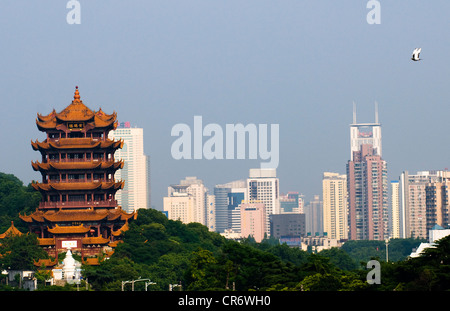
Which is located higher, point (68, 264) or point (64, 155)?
point (64, 155)

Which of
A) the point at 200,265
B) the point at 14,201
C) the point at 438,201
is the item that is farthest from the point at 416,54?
the point at 438,201

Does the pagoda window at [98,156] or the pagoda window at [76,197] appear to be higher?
the pagoda window at [98,156]

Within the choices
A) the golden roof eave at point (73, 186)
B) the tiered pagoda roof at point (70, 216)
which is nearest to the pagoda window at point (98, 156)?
the golden roof eave at point (73, 186)

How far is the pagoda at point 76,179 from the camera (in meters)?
77.1

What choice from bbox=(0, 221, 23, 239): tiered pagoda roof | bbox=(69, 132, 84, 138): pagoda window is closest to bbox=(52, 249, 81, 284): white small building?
bbox=(0, 221, 23, 239): tiered pagoda roof

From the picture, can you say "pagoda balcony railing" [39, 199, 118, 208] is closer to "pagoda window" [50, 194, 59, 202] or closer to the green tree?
"pagoda window" [50, 194, 59, 202]

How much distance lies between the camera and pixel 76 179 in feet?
257

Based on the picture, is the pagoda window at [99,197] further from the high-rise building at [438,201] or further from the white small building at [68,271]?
the high-rise building at [438,201]

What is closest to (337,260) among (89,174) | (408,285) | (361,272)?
→ (89,174)

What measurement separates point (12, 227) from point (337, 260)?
41.0 metres

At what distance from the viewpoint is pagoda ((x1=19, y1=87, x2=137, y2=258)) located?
253 ft

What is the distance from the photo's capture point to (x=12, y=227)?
77.0 metres
